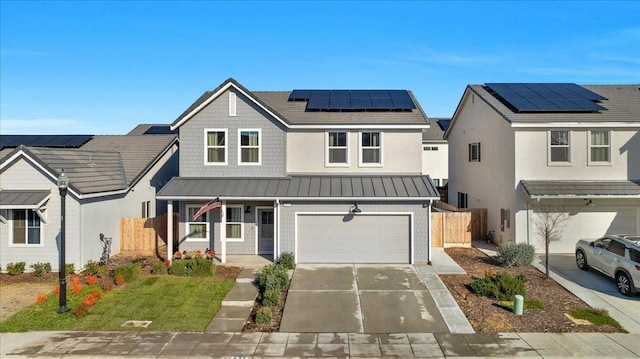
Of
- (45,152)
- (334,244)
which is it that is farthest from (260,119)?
(45,152)

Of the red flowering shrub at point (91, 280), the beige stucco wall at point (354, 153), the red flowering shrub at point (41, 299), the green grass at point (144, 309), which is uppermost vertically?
the beige stucco wall at point (354, 153)

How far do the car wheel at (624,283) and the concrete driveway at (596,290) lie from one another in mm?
172

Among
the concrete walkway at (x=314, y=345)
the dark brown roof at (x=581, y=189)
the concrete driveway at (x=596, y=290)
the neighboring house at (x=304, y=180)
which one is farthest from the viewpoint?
the dark brown roof at (x=581, y=189)

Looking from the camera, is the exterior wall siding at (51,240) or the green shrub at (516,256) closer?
the exterior wall siding at (51,240)

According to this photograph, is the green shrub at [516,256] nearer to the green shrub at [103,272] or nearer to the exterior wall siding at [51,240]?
the green shrub at [103,272]

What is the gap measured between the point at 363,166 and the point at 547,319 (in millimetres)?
9615

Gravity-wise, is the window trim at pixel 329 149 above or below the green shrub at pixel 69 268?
above

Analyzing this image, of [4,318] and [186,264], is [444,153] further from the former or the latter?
[4,318]

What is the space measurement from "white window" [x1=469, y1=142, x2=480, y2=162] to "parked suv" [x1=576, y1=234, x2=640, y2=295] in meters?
8.35

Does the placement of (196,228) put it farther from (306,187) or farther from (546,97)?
(546,97)

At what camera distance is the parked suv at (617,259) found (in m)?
12.4

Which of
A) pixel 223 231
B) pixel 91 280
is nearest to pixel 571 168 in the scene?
pixel 223 231

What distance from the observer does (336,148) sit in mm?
18422

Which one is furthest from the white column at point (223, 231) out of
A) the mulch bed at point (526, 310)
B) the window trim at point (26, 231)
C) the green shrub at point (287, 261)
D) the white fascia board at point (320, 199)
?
the mulch bed at point (526, 310)
